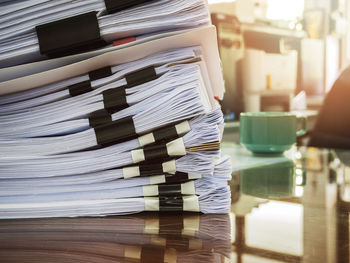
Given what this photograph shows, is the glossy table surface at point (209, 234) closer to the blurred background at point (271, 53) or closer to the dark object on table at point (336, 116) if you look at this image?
the dark object on table at point (336, 116)

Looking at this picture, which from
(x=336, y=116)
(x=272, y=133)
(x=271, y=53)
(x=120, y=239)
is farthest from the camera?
(x=271, y=53)

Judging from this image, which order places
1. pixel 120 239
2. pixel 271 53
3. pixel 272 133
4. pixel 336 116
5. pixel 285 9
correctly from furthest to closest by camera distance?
1. pixel 285 9
2. pixel 271 53
3. pixel 336 116
4. pixel 272 133
5. pixel 120 239

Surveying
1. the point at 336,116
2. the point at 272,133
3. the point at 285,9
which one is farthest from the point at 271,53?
the point at 272,133

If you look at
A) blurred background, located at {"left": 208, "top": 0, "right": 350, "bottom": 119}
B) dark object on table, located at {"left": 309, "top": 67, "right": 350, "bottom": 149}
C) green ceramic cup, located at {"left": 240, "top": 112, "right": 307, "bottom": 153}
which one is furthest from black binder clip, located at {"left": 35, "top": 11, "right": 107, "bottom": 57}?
blurred background, located at {"left": 208, "top": 0, "right": 350, "bottom": 119}

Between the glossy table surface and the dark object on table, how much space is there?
4.61ft

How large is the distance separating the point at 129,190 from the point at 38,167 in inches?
4.9

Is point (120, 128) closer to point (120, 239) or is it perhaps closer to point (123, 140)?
point (123, 140)

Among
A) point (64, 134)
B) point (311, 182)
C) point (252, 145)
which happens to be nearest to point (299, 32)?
point (252, 145)

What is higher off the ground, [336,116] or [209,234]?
[209,234]

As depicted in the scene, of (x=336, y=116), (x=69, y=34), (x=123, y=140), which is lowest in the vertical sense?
(x=336, y=116)

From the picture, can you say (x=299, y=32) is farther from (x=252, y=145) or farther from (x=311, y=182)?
(x=311, y=182)

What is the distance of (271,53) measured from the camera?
11.9 ft

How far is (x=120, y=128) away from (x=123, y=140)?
22 mm

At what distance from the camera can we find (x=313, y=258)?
0.37 m
